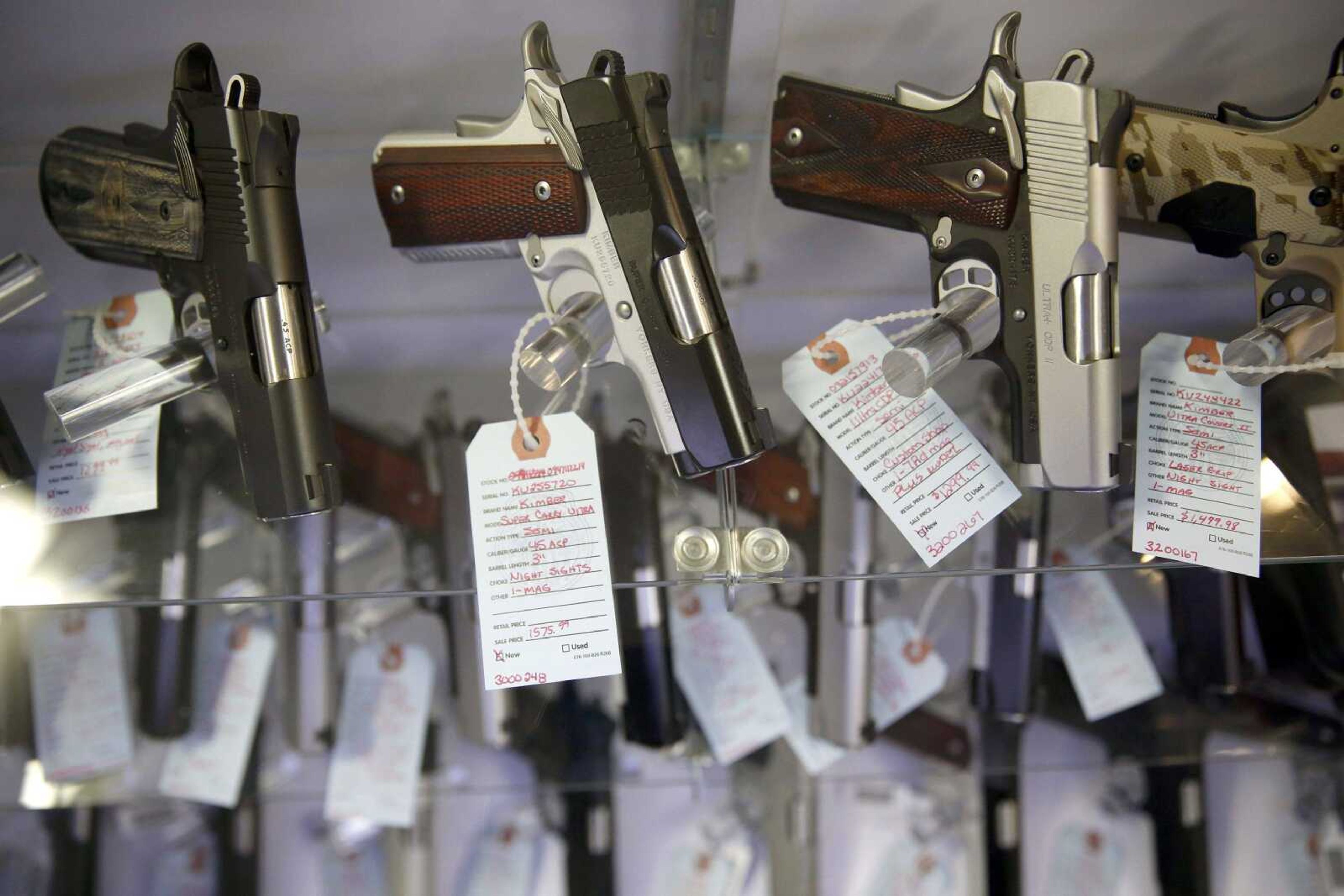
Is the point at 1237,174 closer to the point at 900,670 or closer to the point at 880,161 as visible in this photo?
the point at 880,161

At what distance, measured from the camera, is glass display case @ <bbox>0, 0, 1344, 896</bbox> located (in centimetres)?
68

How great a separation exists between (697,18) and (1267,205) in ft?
1.58

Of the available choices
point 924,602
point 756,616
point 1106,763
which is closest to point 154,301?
point 756,616

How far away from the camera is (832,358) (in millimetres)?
744

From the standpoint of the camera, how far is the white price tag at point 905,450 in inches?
27.8

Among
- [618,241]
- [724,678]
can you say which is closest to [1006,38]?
[618,241]

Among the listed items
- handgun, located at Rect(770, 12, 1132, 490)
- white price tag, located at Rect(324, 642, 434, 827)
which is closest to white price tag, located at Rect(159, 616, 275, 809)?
white price tag, located at Rect(324, 642, 434, 827)

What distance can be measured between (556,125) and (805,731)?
2.29ft

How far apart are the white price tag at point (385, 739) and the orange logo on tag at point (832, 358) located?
1.91 ft

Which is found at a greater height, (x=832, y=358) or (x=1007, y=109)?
(x=1007, y=109)

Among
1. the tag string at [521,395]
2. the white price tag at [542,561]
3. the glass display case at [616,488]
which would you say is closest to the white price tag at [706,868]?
the glass display case at [616,488]

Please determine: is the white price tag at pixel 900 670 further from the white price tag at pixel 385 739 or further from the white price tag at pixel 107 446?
the white price tag at pixel 107 446

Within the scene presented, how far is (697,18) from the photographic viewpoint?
2.60ft

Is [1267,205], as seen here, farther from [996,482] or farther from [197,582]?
[197,582]
